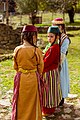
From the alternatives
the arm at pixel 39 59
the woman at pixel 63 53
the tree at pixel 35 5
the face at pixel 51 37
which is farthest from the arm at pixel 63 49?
the tree at pixel 35 5

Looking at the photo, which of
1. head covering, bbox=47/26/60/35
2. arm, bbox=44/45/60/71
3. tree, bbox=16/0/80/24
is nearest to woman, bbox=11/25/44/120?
arm, bbox=44/45/60/71

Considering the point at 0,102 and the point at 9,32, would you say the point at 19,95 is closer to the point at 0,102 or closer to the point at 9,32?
the point at 0,102

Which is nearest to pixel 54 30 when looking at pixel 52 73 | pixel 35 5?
pixel 52 73

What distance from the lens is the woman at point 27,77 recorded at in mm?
4234

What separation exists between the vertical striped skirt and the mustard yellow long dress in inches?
26.6

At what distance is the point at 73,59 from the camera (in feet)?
38.7

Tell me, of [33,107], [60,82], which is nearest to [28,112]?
[33,107]

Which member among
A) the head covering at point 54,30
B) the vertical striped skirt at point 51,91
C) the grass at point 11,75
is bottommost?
the grass at point 11,75

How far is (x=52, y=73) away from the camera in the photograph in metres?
5.07

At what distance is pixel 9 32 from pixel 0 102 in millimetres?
11932

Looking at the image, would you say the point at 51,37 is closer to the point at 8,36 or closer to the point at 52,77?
the point at 52,77

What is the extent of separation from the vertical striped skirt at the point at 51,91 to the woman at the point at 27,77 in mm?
669

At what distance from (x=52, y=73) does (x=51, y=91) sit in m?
0.27

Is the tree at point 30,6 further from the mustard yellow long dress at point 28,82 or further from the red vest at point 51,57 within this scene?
the mustard yellow long dress at point 28,82
